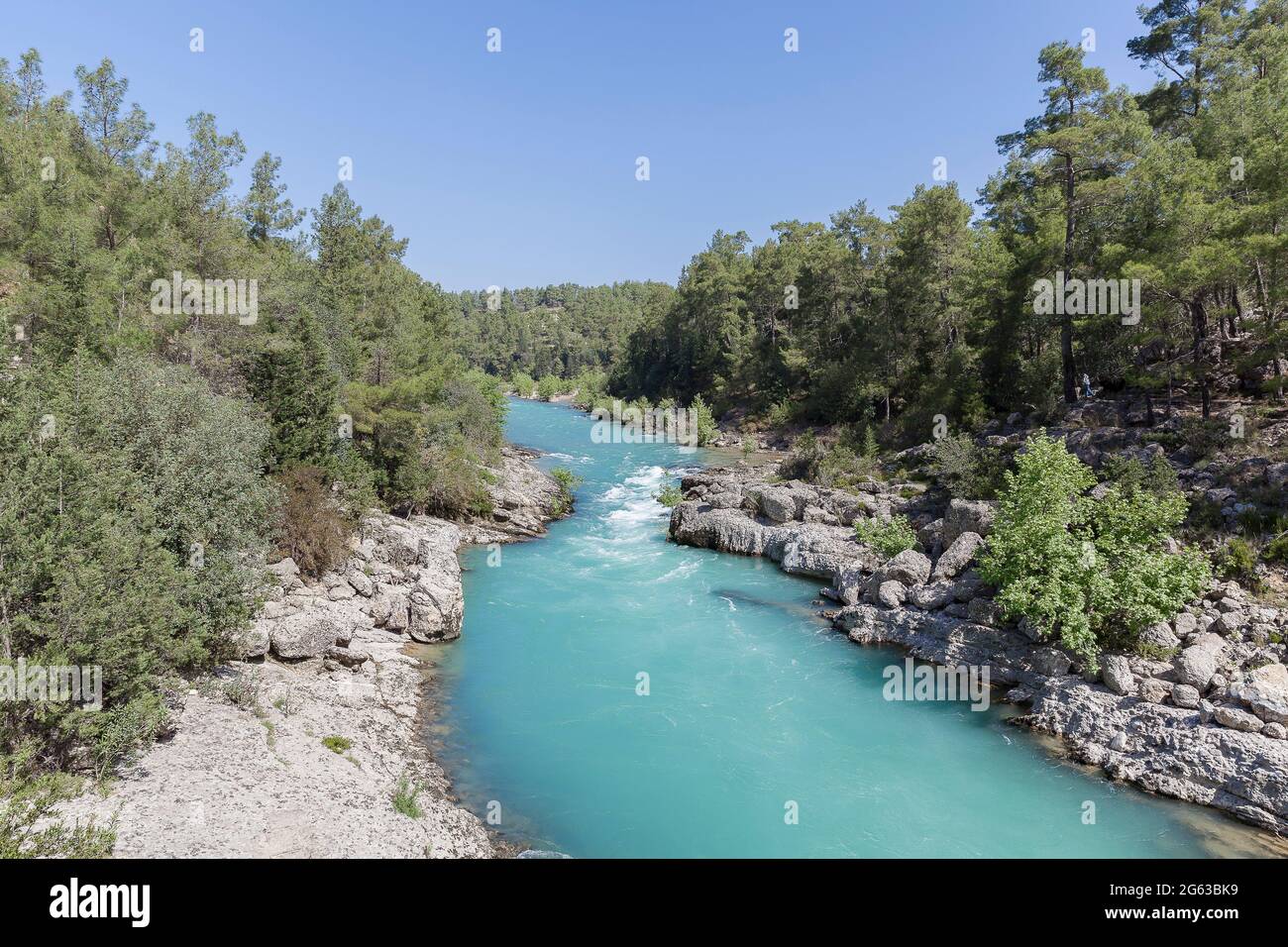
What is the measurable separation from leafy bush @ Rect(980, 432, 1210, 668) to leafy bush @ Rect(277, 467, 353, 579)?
18790 mm

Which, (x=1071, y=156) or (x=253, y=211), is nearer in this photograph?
(x=1071, y=156)

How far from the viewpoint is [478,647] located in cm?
1981

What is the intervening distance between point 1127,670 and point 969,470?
482 inches

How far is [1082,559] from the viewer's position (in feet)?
53.6

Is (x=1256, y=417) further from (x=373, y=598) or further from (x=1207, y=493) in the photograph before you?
(x=373, y=598)

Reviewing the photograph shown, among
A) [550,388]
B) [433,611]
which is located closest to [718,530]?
[433,611]

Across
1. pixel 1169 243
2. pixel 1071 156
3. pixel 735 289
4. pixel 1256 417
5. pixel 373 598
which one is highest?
pixel 735 289

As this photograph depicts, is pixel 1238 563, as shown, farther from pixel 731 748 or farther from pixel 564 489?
pixel 564 489

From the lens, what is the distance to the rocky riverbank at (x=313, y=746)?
30.9ft

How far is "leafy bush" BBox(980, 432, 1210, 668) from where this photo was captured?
1576 cm

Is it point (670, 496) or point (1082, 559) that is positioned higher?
point (1082, 559)

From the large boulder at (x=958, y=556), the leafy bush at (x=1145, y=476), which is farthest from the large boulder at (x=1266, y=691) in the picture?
the large boulder at (x=958, y=556)
